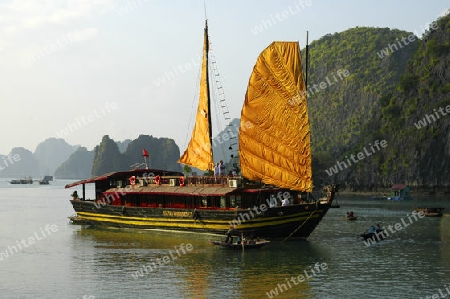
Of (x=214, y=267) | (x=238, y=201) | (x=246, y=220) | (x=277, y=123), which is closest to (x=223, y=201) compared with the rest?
(x=238, y=201)

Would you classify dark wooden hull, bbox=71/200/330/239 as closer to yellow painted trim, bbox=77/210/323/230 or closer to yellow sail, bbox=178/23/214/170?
yellow painted trim, bbox=77/210/323/230

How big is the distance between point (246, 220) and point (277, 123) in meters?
7.02

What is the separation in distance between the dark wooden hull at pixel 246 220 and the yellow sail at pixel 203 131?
16.6 feet

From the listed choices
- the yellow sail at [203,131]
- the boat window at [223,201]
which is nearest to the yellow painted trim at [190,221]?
the boat window at [223,201]

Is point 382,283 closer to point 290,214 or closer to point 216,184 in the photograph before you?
point 290,214

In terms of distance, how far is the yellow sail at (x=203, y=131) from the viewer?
49000 mm

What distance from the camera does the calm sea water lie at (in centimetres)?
2959

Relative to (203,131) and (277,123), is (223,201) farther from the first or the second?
(203,131)

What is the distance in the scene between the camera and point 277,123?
143ft

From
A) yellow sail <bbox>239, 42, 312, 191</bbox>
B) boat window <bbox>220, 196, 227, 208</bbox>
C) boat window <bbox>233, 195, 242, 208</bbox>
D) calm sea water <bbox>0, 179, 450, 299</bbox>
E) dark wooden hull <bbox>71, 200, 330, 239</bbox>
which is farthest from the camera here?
boat window <bbox>220, 196, 227, 208</bbox>

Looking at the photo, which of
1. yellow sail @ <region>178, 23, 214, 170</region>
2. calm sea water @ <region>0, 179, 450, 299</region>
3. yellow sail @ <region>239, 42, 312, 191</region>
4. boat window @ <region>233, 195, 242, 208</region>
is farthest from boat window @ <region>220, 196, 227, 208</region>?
yellow sail @ <region>178, 23, 214, 170</region>

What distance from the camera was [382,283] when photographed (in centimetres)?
3072

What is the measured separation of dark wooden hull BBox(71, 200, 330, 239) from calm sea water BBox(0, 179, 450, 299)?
824mm

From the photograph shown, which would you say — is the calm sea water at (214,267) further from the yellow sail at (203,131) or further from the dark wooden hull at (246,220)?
the yellow sail at (203,131)
